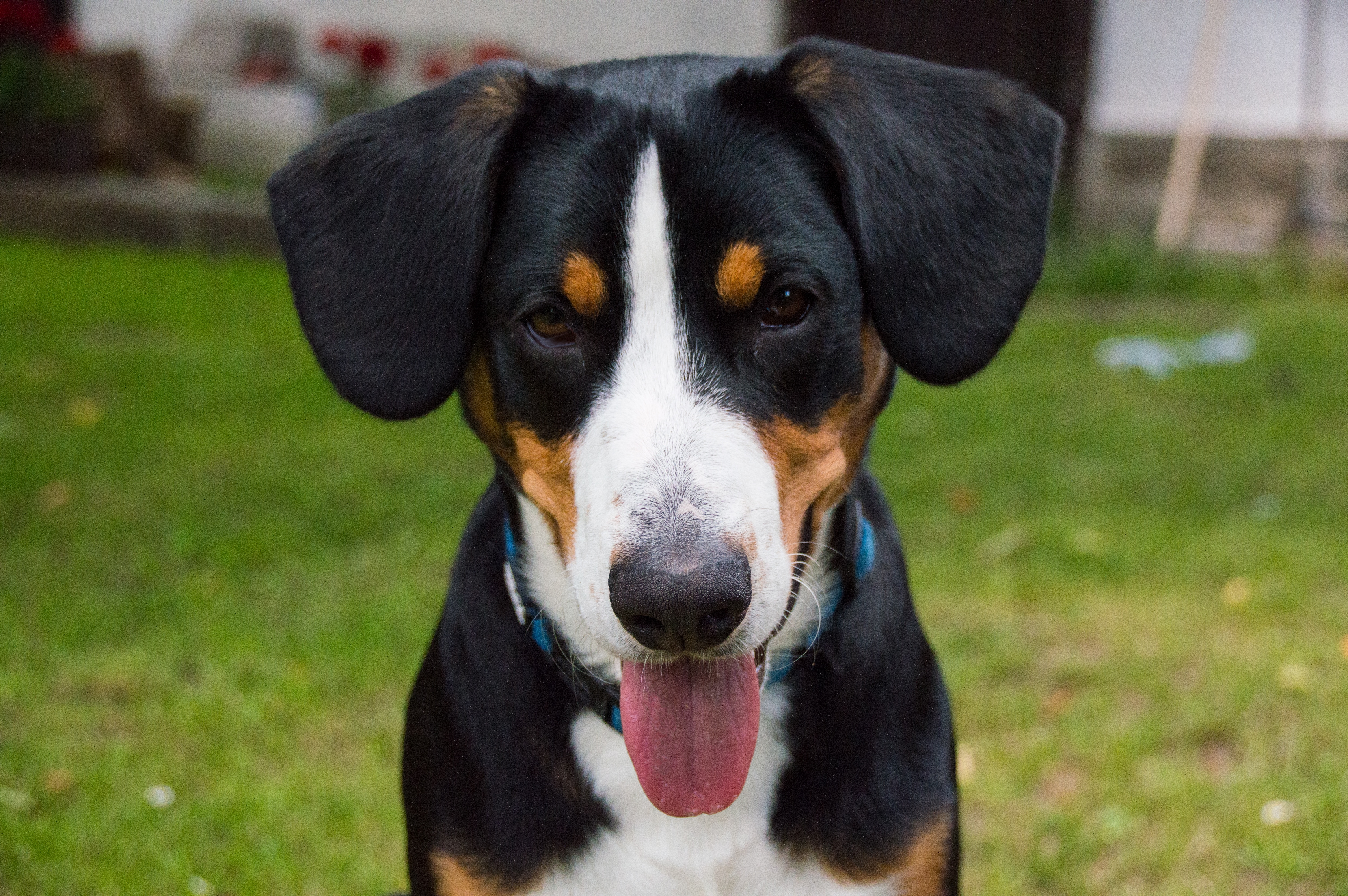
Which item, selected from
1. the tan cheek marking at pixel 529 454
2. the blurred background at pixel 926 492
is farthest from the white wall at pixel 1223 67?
the tan cheek marking at pixel 529 454

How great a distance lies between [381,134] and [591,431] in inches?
24.1

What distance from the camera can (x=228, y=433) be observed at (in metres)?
6.19

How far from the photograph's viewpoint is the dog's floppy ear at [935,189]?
213cm

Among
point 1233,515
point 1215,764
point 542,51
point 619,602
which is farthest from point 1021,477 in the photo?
point 542,51

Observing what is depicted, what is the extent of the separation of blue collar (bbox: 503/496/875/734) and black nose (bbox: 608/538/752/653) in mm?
390

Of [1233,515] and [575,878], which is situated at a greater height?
[575,878]

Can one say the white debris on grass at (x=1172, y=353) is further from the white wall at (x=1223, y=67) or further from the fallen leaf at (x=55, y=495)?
the fallen leaf at (x=55, y=495)

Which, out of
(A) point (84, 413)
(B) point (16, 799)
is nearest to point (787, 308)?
(B) point (16, 799)

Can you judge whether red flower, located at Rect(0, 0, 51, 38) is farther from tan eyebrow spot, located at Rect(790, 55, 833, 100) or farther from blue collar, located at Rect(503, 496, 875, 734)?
tan eyebrow spot, located at Rect(790, 55, 833, 100)

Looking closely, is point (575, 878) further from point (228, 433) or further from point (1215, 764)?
point (228, 433)

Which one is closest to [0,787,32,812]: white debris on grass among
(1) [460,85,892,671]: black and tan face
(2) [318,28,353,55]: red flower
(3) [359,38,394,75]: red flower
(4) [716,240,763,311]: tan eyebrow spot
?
(1) [460,85,892,671]: black and tan face

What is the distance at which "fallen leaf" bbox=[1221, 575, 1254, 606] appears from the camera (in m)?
4.55

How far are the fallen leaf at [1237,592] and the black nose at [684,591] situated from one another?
3.15m

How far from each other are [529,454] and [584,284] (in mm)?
281
